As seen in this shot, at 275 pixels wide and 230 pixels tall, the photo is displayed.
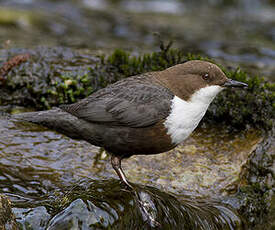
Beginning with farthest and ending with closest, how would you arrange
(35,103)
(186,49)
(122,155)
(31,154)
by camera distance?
(186,49) < (35,103) < (31,154) < (122,155)

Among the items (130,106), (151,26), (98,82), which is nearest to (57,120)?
(130,106)

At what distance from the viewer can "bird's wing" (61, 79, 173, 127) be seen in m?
3.86

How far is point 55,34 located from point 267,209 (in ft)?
17.9

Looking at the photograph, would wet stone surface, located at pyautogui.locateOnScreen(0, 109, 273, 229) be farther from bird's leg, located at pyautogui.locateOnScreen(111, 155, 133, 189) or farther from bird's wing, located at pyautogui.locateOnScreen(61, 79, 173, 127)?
bird's wing, located at pyautogui.locateOnScreen(61, 79, 173, 127)

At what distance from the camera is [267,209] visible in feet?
→ 15.4

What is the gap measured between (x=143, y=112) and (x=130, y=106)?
14 centimetres

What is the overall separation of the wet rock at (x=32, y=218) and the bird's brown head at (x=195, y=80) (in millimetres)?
1532

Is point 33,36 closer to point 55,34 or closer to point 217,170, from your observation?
point 55,34

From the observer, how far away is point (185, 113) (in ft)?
12.6

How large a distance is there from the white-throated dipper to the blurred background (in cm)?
241

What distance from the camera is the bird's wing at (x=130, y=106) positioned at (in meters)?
3.86

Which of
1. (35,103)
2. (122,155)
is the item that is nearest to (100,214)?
(122,155)

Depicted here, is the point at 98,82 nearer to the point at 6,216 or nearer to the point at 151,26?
the point at 6,216

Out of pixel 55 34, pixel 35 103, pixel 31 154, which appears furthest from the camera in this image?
pixel 55 34
